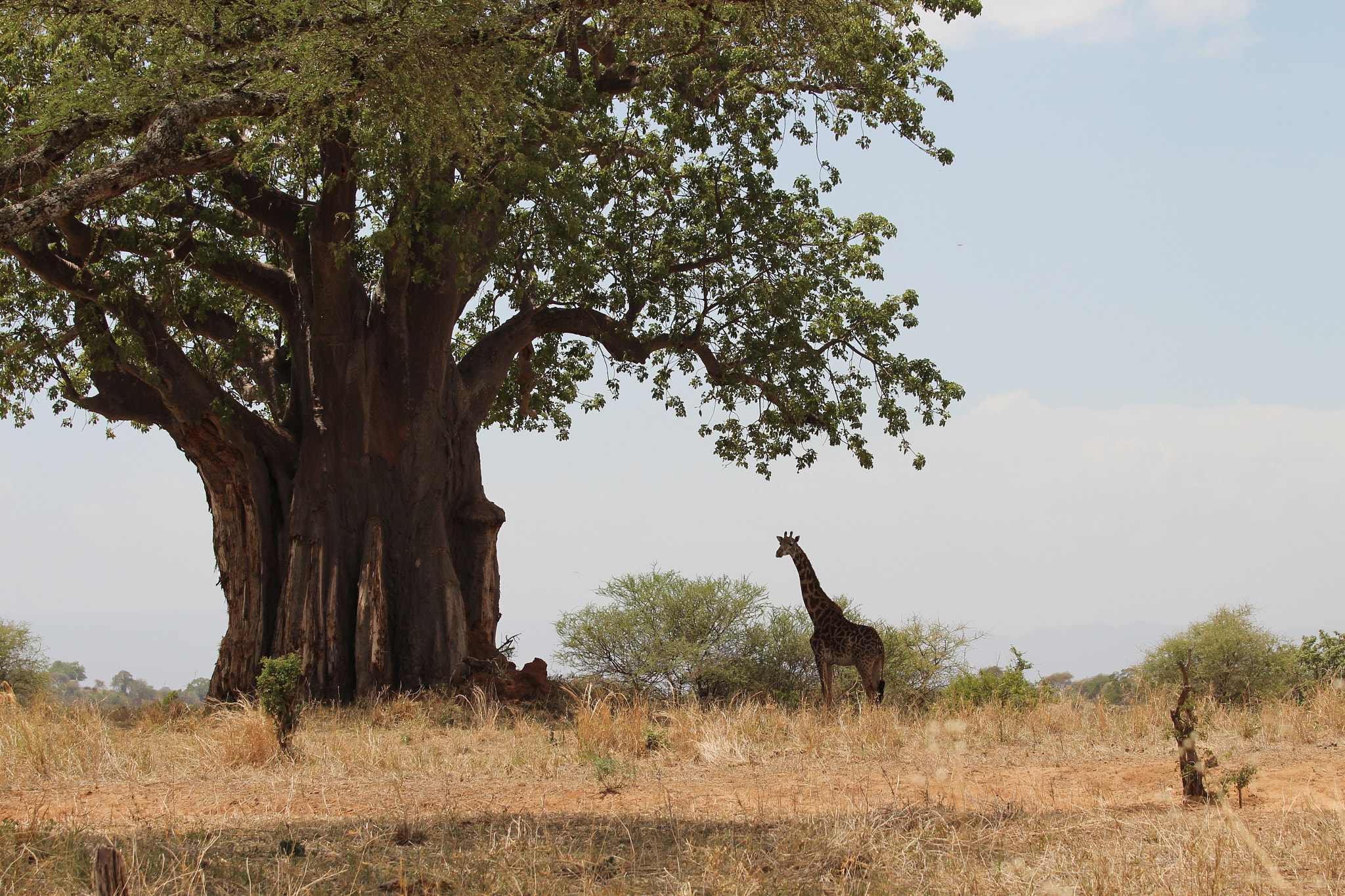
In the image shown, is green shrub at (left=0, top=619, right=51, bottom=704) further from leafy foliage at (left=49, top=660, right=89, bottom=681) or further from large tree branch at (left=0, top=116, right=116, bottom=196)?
leafy foliage at (left=49, top=660, right=89, bottom=681)

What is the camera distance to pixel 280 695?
8.19 m

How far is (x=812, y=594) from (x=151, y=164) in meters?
8.03

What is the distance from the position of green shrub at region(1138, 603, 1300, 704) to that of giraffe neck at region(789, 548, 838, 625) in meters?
5.65

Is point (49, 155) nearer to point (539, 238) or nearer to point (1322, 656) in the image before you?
point (539, 238)

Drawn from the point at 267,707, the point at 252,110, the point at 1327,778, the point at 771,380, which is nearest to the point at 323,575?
the point at 267,707

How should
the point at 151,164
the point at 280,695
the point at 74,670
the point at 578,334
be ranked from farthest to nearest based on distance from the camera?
the point at 74,670
the point at 578,334
the point at 280,695
the point at 151,164

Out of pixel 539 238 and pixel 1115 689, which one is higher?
pixel 539 238

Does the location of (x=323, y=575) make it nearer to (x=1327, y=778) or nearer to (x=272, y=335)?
(x=272, y=335)

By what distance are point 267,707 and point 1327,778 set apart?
756 cm

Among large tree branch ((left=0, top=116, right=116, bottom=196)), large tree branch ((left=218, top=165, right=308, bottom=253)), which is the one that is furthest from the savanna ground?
large tree branch ((left=218, top=165, right=308, bottom=253))

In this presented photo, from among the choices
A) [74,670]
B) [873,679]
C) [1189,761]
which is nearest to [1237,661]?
[873,679]

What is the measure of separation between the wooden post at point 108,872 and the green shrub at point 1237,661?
13720mm

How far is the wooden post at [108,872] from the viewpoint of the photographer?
3715 mm

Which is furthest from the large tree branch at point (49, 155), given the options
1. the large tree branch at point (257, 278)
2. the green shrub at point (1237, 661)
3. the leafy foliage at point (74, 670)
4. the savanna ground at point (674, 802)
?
the leafy foliage at point (74, 670)
